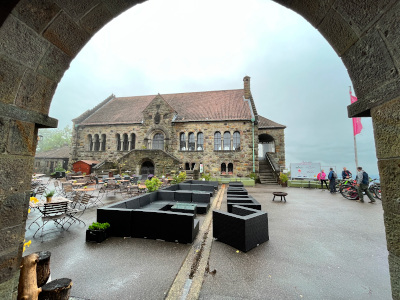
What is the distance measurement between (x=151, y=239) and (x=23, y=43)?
4579 mm

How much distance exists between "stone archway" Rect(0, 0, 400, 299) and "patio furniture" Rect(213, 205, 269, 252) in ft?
8.94

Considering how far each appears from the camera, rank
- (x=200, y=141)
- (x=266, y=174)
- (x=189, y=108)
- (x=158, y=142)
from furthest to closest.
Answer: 1. (x=189, y=108)
2. (x=158, y=142)
3. (x=200, y=141)
4. (x=266, y=174)

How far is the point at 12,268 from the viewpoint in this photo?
1709 millimetres

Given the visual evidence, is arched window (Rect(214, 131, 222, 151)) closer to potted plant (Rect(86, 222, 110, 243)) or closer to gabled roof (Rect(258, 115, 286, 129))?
gabled roof (Rect(258, 115, 286, 129))

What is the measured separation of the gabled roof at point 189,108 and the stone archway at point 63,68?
18.3m

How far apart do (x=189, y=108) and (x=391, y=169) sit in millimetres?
22018

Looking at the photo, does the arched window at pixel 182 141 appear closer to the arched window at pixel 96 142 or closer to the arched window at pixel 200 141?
the arched window at pixel 200 141

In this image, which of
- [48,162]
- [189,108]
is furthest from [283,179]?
[48,162]

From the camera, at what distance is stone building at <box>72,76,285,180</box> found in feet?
63.0

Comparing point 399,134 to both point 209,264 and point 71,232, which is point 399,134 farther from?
point 71,232

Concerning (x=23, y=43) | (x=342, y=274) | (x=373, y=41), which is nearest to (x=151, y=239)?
(x=342, y=274)

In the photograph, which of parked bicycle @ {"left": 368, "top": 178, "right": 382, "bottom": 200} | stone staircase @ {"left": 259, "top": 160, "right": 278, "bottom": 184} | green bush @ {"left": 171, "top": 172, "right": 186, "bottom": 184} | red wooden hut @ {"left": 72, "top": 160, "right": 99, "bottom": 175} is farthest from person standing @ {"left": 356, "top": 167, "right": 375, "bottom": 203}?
red wooden hut @ {"left": 72, "top": 160, "right": 99, "bottom": 175}

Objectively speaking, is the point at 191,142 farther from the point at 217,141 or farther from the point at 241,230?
the point at 241,230

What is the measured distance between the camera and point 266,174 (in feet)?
64.3
